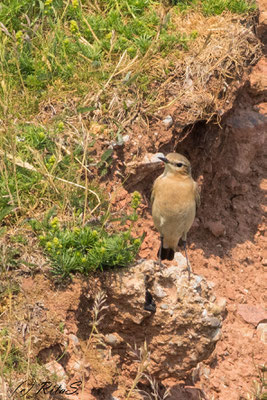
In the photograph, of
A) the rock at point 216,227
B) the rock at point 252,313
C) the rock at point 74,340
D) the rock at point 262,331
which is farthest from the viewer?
the rock at point 216,227

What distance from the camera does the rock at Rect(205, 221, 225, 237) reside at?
8.08 meters

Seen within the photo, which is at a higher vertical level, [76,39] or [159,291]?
[76,39]

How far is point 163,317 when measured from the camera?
593 cm

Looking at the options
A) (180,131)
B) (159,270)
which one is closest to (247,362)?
(159,270)

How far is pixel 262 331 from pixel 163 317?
5.49ft

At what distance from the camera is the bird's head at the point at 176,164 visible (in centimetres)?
666

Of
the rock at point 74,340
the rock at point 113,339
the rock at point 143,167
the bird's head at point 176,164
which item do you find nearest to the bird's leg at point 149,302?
the rock at point 113,339

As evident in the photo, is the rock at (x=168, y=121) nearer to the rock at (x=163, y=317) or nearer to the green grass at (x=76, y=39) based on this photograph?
the green grass at (x=76, y=39)

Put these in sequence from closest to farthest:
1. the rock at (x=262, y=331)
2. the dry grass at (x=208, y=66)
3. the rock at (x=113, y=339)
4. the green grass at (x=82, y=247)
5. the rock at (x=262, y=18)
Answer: the green grass at (x=82, y=247) < the rock at (x=113, y=339) < the rock at (x=262, y=331) < the dry grass at (x=208, y=66) < the rock at (x=262, y=18)

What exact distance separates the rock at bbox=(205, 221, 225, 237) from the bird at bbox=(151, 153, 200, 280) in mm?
1315

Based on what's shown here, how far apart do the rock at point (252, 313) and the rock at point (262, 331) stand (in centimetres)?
5

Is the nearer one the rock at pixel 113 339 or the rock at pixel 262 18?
the rock at pixel 113 339

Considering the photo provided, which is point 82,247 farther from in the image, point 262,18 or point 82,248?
point 262,18

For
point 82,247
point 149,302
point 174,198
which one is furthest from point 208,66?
point 149,302
